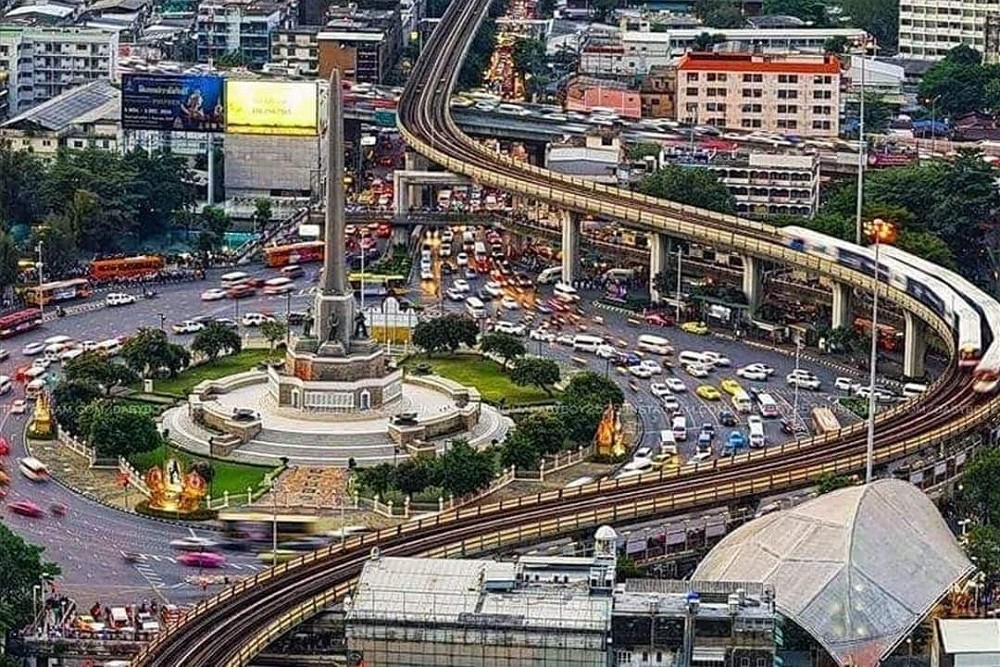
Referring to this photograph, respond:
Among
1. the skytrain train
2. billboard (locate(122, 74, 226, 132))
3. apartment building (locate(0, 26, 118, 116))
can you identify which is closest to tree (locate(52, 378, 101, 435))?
the skytrain train

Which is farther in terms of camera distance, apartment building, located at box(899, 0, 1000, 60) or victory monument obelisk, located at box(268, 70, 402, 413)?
apartment building, located at box(899, 0, 1000, 60)

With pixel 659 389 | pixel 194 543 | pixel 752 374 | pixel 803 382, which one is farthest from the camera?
pixel 752 374

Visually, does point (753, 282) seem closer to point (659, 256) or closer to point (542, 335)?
point (659, 256)

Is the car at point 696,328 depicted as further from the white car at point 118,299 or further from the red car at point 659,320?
→ the white car at point 118,299

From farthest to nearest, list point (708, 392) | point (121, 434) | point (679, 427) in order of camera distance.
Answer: point (708, 392), point (679, 427), point (121, 434)

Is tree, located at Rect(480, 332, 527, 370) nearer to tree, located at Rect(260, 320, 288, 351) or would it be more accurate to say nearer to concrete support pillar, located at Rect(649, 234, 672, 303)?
tree, located at Rect(260, 320, 288, 351)

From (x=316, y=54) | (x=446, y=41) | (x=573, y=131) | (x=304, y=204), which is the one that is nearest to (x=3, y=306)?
(x=304, y=204)

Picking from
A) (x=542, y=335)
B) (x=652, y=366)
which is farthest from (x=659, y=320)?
(x=652, y=366)
